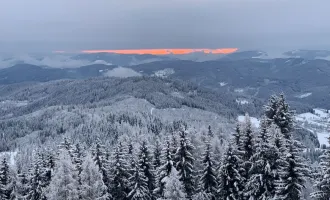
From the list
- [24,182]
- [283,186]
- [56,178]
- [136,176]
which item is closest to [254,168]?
[283,186]

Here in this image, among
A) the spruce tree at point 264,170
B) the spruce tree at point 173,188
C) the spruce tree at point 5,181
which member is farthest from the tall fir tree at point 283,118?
the spruce tree at point 5,181

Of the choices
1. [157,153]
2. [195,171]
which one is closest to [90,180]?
[157,153]

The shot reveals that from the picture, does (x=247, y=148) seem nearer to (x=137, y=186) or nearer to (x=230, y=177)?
(x=230, y=177)

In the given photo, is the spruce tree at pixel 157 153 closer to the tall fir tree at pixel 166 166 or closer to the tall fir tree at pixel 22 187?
the tall fir tree at pixel 166 166

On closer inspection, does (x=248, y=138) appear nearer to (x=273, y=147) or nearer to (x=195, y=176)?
(x=273, y=147)

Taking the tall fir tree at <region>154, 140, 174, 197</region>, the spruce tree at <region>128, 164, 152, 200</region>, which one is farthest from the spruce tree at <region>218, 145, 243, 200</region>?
the spruce tree at <region>128, 164, 152, 200</region>
